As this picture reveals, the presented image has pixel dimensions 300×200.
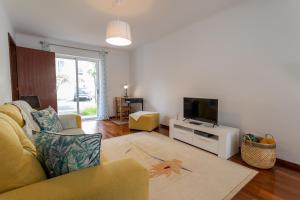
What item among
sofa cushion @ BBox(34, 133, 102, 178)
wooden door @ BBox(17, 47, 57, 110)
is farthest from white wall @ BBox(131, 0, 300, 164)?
wooden door @ BBox(17, 47, 57, 110)

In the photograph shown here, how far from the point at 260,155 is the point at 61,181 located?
237cm

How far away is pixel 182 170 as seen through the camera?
2.10 metres

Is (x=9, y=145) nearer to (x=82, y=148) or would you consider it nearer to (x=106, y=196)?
(x=82, y=148)

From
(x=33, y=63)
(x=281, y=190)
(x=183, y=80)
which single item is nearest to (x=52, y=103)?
(x=33, y=63)

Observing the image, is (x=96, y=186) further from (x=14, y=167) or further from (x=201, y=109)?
(x=201, y=109)

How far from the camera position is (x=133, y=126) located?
404 cm

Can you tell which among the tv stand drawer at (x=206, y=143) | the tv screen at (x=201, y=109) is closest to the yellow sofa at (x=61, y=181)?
the tv stand drawer at (x=206, y=143)

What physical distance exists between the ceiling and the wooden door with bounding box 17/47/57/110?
56 cm

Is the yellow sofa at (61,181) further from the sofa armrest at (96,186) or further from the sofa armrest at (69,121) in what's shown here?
the sofa armrest at (69,121)

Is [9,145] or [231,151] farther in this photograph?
[231,151]

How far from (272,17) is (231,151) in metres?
2.08

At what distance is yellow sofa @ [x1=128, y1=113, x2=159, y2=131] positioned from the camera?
3865mm

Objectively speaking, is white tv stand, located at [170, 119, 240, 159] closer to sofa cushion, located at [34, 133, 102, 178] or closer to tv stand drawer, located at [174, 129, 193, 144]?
tv stand drawer, located at [174, 129, 193, 144]

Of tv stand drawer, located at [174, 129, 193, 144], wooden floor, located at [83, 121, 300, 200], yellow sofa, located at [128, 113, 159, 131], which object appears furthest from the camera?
yellow sofa, located at [128, 113, 159, 131]
